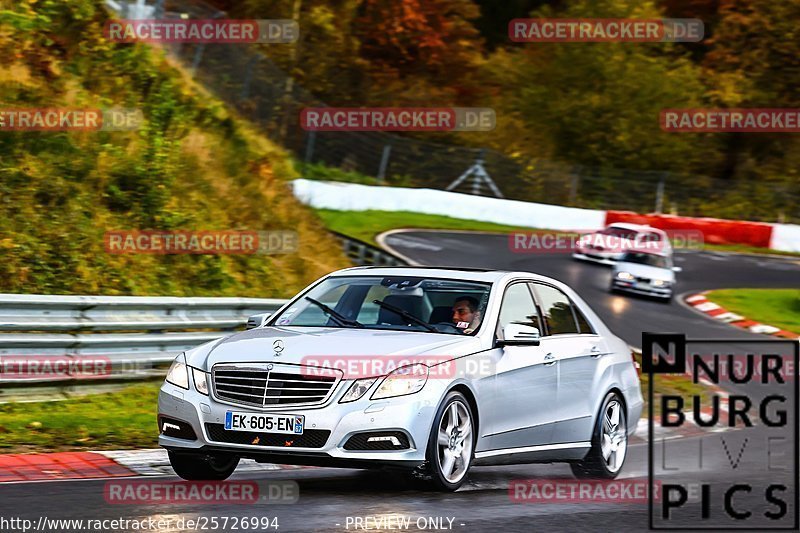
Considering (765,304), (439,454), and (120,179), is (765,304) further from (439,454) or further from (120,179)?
(439,454)

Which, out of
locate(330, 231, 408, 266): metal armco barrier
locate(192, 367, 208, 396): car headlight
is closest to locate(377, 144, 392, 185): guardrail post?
locate(330, 231, 408, 266): metal armco barrier

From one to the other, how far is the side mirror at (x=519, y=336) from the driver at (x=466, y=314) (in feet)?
0.71

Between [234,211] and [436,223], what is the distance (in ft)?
65.1

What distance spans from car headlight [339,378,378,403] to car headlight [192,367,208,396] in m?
0.92

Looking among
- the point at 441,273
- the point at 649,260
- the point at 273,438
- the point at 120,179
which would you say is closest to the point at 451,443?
the point at 273,438

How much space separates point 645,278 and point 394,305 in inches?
811

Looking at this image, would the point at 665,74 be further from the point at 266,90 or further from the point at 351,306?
the point at 351,306

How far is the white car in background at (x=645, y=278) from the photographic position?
2900 centimetres

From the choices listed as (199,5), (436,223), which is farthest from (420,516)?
(436,223)

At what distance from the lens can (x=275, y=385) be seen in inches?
315

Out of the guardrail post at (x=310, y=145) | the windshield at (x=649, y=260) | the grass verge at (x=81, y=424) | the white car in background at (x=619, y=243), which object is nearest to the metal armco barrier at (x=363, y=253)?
the windshield at (x=649, y=260)

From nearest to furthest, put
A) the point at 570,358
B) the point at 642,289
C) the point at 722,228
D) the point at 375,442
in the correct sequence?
1. the point at 375,442
2. the point at 570,358
3. the point at 642,289
4. the point at 722,228

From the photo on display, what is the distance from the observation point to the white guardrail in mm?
11422

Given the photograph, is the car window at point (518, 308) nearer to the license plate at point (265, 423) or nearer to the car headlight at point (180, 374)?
the license plate at point (265, 423)
